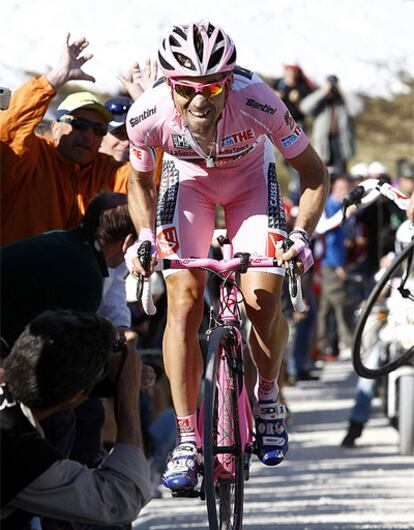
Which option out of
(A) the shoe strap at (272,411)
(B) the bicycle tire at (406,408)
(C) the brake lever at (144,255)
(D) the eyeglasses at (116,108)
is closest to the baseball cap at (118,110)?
(D) the eyeglasses at (116,108)

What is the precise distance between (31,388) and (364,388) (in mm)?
7994

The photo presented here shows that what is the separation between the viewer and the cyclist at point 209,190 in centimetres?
673

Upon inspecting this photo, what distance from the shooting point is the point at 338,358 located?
65.8 feet

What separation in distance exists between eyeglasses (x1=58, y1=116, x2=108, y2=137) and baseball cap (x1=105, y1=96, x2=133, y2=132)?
540 mm

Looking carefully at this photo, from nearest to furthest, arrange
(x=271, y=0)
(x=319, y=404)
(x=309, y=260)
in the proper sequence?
1. (x=309, y=260)
2. (x=271, y=0)
3. (x=319, y=404)

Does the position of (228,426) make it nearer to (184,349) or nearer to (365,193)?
(184,349)

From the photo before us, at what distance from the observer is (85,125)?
777 centimetres

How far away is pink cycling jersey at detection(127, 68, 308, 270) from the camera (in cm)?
691

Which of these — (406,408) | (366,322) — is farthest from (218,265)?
(406,408)

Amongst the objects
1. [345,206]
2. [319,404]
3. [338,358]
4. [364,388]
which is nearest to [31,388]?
[345,206]

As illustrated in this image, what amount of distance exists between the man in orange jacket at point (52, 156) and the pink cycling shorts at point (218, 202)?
67 centimetres

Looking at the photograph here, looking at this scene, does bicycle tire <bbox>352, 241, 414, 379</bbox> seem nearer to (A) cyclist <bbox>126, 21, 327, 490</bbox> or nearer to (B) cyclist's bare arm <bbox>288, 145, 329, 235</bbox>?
(B) cyclist's bare arm <bbox>288, 145, 329, 235</bbox>

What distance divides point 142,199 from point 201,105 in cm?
68

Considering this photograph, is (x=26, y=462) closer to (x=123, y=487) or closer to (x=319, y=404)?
(x=123, y=487)
